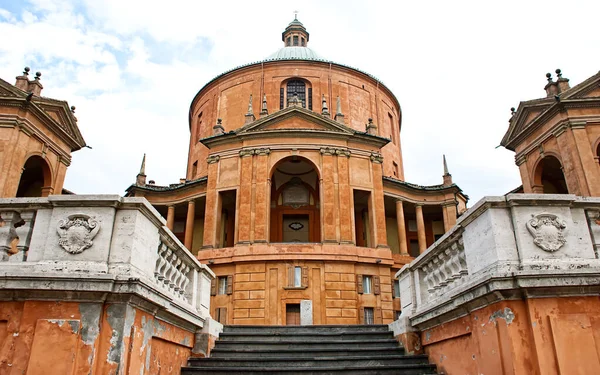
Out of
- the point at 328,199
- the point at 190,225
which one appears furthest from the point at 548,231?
the point at 190,225

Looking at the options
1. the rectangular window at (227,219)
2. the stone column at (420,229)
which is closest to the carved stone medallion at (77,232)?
the rectangular window at (227,219)

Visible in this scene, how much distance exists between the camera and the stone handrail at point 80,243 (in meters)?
5.65

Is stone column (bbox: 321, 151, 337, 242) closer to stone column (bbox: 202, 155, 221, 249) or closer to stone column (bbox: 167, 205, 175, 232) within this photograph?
stone column (bbox: 202, 155, 221, 249)

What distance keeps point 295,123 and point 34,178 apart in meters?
14.0

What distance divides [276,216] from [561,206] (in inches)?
803

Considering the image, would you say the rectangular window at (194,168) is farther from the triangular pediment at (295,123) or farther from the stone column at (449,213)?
the stone column at (449,213)

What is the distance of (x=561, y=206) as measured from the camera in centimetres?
610

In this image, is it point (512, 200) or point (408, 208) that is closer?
point (512, 200)

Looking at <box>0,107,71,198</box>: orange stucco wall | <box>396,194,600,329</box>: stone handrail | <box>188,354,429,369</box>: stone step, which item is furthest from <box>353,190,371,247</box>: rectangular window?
<box>396,194,600,329</box>: stone handrail

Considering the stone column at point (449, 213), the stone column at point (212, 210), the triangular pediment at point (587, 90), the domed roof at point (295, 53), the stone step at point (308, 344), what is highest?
the domed roof at point (295, 53)

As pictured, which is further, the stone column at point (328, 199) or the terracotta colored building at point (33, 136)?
the stone column at point (328, 199)

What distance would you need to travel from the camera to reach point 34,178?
80.5 feet

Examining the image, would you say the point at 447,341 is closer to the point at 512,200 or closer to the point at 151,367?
the point at 512,200

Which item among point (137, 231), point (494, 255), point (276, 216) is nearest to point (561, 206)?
point (494, 255)
